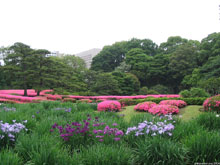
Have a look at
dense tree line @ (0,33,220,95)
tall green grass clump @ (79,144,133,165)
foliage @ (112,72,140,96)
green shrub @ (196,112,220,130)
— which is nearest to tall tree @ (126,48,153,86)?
dense tree line @ (0,33,220,95)

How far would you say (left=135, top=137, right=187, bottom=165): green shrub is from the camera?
8.00 ft

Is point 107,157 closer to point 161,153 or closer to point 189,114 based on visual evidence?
point 161,153

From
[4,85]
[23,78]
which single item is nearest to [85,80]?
[23,78]

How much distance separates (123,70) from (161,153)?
2812 cm

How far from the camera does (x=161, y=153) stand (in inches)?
97.4

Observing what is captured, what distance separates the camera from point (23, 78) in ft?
60.0

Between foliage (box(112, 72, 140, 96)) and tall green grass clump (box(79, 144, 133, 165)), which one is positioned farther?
foliage (box(112, 72, 140, 96))

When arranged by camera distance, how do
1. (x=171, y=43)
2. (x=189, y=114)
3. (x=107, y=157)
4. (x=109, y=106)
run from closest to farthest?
(x=107, y=157)
(x=189, y=114)
(x=109, y=106)
(x=171, y=43)

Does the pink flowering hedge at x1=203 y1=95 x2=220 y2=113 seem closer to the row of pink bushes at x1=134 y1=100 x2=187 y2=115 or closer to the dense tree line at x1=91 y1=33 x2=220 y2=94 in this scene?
the row of pink bushes at x1=134 y1=100 x2=187 y2=115

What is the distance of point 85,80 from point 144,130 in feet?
72.5

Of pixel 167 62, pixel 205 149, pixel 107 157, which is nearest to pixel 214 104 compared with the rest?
pixel 205 149

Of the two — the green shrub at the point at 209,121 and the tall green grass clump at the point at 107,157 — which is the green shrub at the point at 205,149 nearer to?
the tall green grass clump at the point at 107,157

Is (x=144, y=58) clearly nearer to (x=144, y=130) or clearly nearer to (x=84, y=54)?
(x=144, y=130)

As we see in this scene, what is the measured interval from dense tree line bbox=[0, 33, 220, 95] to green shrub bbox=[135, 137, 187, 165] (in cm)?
1396
